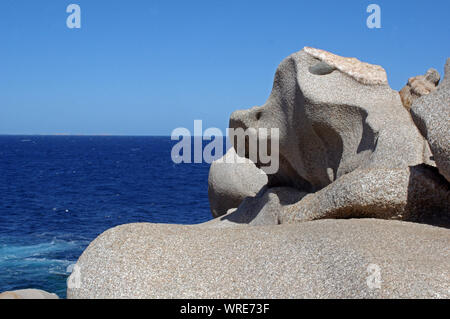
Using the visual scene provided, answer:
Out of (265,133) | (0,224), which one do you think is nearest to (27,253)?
(0,224)

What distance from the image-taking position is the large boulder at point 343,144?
6137 millimetres

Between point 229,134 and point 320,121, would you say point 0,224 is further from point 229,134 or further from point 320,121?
point 320,121

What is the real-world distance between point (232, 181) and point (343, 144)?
19.9ft

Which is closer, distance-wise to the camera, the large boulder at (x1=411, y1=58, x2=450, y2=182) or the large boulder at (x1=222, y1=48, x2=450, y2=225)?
the large boulder at (x1=411, y1=58, x2=450, y2=182)

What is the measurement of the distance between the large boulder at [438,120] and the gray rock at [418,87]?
137 cm

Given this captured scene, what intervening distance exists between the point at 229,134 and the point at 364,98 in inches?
120

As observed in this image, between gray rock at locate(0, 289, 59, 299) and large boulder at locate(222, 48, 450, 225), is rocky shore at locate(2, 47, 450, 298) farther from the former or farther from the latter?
gray rock at locate(0, 289, 59, 299)

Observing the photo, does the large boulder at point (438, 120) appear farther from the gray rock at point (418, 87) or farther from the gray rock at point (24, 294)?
the gray rock at point (24, 294)

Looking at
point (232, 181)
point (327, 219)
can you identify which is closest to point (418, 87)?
point (327, 219)

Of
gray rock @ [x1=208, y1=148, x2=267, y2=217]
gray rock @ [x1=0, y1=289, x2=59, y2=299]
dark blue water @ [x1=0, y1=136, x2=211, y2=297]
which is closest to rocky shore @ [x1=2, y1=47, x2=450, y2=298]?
gray rock @ [x1=0, y1=289, x2=59, y2=299]

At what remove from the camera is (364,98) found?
7.73 m

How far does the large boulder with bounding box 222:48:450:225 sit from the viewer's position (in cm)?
614

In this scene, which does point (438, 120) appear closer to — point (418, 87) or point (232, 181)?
point (418, 87)

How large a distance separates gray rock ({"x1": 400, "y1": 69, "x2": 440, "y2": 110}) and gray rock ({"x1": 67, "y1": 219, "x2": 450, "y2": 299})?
8.85ft
